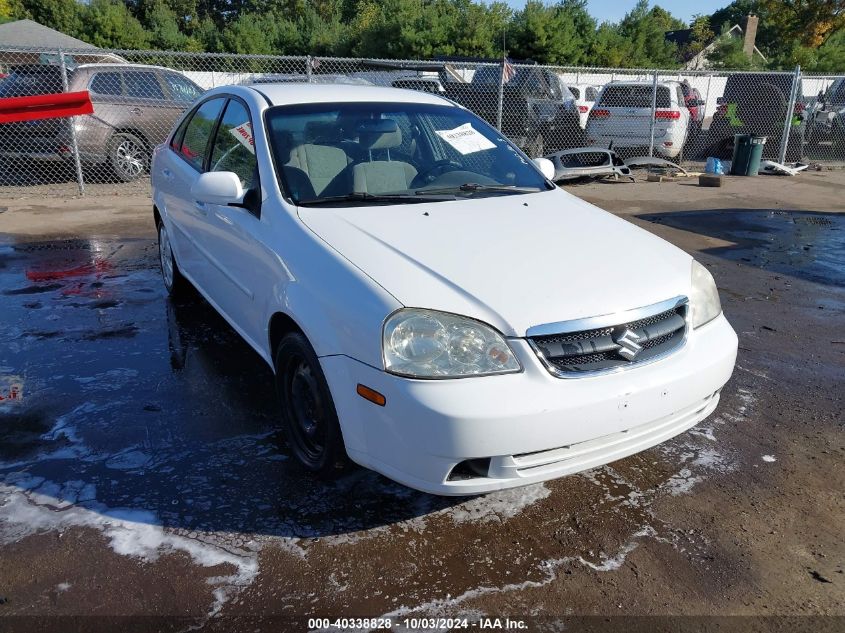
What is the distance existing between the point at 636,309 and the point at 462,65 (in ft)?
35.2

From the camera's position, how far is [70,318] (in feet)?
17.0

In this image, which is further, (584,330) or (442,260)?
(442,260)

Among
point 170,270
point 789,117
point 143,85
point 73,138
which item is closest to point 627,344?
point 170,270

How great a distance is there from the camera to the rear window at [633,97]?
13992mm

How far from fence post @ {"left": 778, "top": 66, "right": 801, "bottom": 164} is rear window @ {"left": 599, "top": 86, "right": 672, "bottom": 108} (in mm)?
2560

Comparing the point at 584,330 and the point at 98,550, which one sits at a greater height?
the point at 584,330

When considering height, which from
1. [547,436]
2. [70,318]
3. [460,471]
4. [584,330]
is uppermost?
[584,330]

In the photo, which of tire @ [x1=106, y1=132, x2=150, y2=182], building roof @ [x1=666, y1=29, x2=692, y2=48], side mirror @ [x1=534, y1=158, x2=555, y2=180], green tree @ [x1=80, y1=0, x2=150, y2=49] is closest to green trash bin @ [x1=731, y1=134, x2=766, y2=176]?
side mirror @ [x1=534, y1=158, x2=555, y2=180]

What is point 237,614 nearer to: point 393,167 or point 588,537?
point 588,537

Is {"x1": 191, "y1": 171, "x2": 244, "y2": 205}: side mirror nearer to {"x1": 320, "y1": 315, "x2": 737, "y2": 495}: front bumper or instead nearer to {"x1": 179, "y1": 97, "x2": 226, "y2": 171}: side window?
{"x1": 179, "y1": 97, "x2": 226, "y2": 171}: side window

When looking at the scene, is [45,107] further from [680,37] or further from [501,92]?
[680,37]

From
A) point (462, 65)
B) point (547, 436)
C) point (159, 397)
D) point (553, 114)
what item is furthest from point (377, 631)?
point (553, 114)

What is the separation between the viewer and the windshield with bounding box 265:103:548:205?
3.56m

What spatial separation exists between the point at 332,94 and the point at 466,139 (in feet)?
2.77
